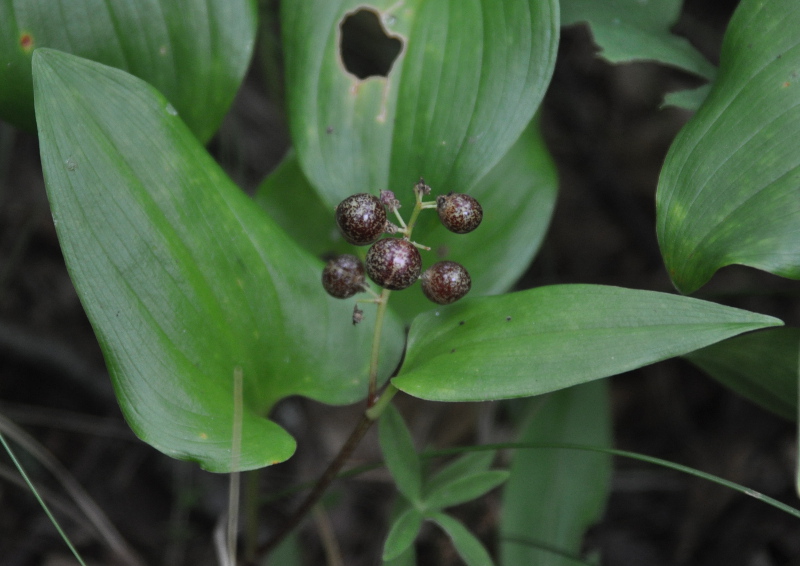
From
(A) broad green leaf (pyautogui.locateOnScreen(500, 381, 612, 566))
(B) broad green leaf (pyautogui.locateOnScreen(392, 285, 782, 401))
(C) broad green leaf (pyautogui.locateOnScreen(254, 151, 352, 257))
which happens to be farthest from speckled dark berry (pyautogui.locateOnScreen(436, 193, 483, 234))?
(A) broad green leaf (pyautogui.locateOnScreen(500, 381, 612, 566))

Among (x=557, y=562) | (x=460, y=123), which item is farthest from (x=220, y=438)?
(x=557, y=562)

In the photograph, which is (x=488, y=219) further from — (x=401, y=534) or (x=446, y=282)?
(x=401, y=534)

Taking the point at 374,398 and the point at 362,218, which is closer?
the point at 362,218

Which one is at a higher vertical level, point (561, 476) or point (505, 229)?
point (505, 229)

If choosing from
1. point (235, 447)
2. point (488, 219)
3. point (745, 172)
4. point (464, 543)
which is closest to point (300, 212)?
point (488, 219)

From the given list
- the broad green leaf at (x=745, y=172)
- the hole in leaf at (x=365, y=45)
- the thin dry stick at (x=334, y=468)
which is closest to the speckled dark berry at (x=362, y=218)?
the thin dry stick at (x=334, y=468)

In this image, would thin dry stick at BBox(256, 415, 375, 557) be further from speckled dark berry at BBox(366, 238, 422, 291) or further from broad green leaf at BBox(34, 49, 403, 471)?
speckled dark berry at BBox(366, 238, 422, 291)

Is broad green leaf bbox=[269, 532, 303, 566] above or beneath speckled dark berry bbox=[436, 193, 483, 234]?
beneath
